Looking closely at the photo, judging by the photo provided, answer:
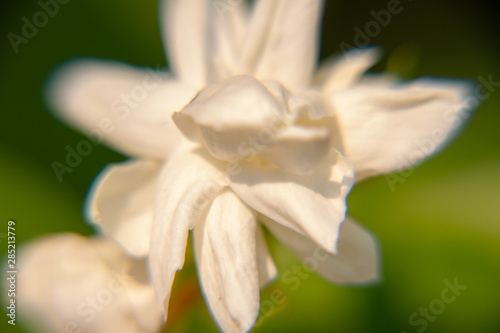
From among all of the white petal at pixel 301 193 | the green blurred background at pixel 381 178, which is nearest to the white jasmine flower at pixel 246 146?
the white petal at pixel 301 193

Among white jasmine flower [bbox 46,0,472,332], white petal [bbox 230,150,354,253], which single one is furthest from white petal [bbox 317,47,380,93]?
white petal [bbox 230,150,354,253]

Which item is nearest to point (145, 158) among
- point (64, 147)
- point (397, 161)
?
point (397, 161)

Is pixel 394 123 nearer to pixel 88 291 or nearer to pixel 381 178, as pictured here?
pixel 381 178

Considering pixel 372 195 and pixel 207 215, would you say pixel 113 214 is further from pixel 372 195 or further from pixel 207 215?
pixel 372 195

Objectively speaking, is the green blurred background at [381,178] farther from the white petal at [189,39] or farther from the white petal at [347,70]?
the white petal at [189,39]

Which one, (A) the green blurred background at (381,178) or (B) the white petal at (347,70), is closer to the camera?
(B) the white petal at (347,70)

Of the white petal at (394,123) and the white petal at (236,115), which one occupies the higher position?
the white petal at (236,115)
